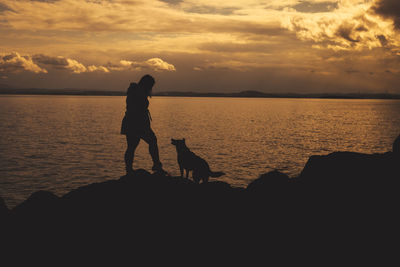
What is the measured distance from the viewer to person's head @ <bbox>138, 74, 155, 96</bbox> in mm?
9789

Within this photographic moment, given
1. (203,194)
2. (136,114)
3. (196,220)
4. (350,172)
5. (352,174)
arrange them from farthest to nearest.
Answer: (350,172) → (352,174) → (136,114) → (203,194) → (196,220)

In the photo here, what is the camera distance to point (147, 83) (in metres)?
9.84

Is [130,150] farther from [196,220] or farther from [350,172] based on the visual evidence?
[350,172]

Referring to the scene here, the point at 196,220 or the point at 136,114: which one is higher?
the point at 136,114

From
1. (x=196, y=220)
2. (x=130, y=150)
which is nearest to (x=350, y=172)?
(x=196, y=220)

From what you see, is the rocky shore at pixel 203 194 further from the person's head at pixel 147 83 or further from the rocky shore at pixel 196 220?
the person's head at pixel 147 83

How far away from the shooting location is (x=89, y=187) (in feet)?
30.5

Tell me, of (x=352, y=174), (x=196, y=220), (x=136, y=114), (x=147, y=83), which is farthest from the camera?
(x=352, y=174)

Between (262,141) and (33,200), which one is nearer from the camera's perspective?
(33,200)

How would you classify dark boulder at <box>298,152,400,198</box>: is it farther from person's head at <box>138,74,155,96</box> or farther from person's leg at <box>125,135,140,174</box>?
person's head at <box>138,74,155,96</box>

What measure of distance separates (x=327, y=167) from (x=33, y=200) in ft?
32.8

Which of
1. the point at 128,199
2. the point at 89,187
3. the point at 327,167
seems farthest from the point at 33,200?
the point at 327,167

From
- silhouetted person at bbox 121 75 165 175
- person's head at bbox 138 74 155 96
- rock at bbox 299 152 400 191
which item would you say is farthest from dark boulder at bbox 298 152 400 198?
person's head at bbox 138 74 155 96

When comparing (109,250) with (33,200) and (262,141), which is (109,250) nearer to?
(33,200)
